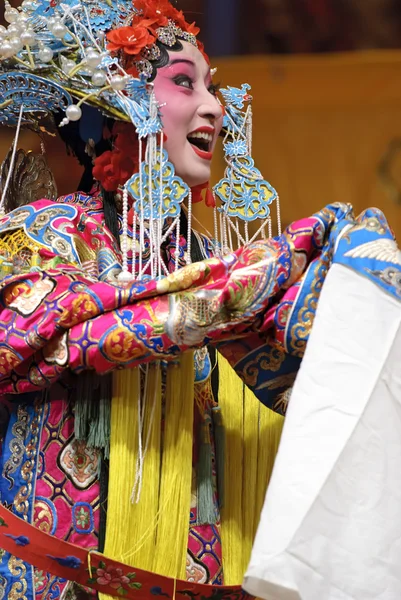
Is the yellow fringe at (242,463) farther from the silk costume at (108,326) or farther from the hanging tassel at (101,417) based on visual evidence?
the hanging tassel at (101,417)

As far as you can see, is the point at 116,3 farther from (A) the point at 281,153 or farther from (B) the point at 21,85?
(A) the point at 281,153

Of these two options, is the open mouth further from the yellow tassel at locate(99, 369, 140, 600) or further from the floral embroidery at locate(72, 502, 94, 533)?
the floral embroidery at locate(72, 502, 94, 533)

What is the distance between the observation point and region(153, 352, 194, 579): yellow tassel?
1.87 m

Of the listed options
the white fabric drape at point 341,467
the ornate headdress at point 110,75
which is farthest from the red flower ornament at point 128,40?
the white fabric drape at point 341,467

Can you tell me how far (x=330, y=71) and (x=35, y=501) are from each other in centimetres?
159

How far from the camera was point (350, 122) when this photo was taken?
3.05 meters

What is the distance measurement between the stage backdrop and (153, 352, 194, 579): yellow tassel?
119 cm

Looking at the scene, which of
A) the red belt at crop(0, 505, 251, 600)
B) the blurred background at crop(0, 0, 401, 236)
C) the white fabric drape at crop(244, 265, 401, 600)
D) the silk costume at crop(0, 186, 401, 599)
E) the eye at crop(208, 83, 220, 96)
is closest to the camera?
the white fabric drape at crop(244, 265, 401, 600)

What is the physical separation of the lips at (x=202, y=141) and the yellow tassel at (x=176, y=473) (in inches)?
16.2

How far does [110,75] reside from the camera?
2.02 meters

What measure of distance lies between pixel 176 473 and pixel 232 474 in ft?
0.53

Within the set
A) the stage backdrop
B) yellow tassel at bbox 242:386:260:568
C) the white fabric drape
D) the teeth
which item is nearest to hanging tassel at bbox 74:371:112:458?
yellow tassel at bbox 242:386:260:568

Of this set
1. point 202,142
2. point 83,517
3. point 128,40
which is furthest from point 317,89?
point 83,517

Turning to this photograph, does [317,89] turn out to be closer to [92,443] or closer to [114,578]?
[92,443]
